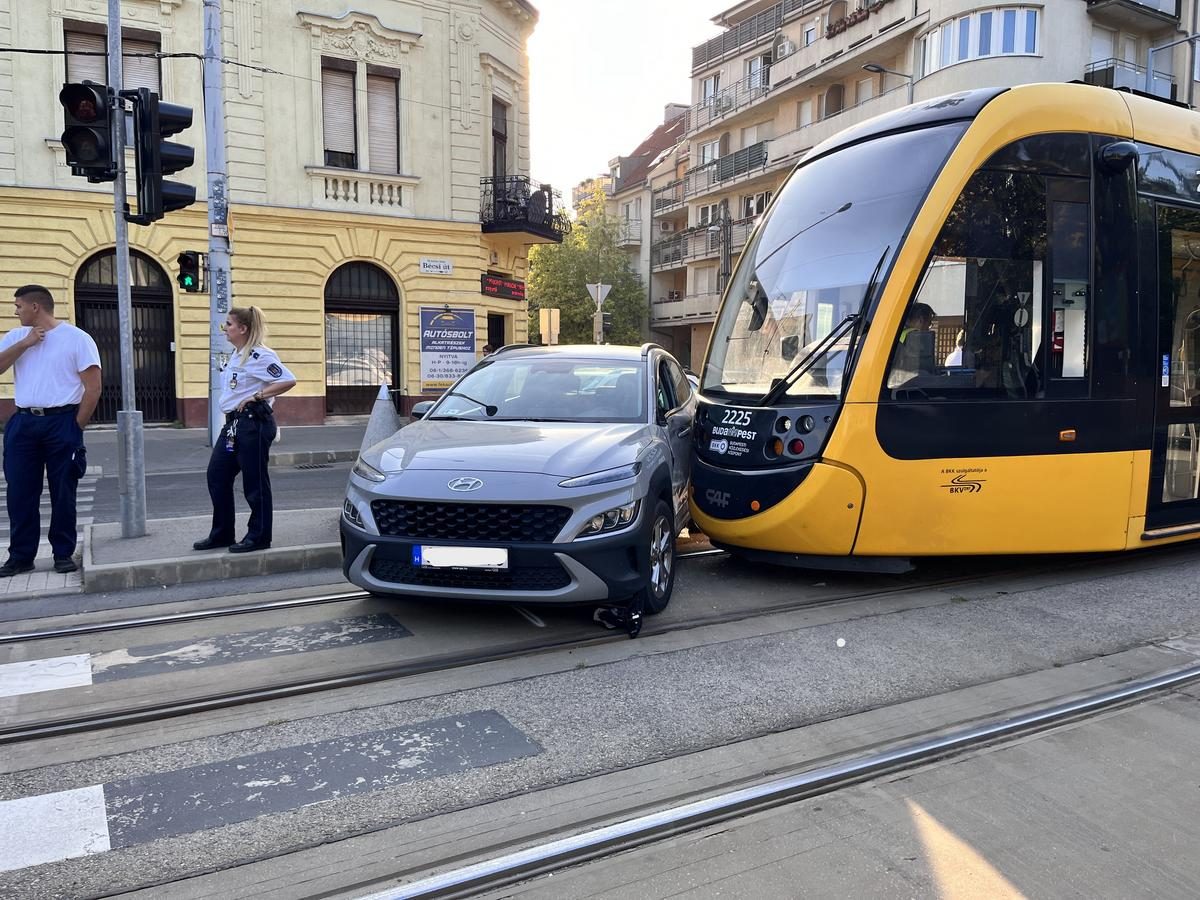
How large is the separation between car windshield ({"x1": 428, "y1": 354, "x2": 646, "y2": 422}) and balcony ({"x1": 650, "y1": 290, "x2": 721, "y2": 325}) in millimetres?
38062

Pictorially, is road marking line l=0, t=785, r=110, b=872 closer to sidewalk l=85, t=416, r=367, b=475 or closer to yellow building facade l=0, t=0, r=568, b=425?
sidewalk l=85, t=416, r=367, b=475

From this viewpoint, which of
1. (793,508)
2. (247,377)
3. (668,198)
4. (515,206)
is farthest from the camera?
(668,198)

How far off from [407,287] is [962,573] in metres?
18.3

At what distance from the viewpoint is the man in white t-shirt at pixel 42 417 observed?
6.34 metres

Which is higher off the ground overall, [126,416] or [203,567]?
[126,416]

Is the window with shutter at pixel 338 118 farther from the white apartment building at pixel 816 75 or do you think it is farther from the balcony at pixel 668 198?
the balcony at pixel 668 198

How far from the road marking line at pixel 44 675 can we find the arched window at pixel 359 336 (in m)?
18.2

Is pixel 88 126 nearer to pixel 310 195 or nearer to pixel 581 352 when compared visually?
pixel 581 352

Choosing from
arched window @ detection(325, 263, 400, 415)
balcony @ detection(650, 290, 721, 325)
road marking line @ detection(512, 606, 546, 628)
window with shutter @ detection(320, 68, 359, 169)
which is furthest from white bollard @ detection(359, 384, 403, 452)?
balcony @ detection(650, 290, 721, 325)

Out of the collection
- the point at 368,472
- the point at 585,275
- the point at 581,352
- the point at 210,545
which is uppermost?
the point at 585,275

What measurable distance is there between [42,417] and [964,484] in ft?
20.5

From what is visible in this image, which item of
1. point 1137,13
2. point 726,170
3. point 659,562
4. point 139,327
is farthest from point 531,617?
point 726,170

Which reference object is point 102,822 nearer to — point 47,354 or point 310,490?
point 47,354

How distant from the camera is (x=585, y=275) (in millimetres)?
49250
